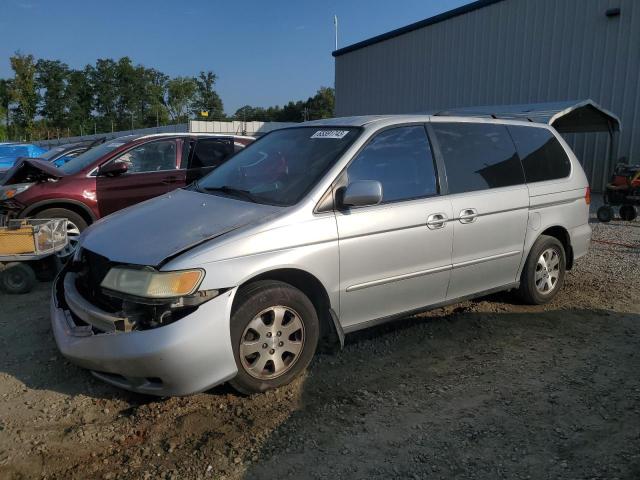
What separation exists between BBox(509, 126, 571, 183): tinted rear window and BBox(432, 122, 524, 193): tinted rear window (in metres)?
0.12

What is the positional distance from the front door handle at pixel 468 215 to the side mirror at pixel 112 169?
479 centimetres

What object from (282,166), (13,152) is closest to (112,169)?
(282,166)

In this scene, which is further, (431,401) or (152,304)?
(431,401)

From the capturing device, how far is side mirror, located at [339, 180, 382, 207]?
353cm

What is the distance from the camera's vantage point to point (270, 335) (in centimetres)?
334

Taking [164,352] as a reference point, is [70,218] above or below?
above

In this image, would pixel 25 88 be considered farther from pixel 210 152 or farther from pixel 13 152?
pixel 210 152

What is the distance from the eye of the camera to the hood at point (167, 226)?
320cm

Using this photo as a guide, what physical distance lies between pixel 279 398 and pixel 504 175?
2764 millimetres

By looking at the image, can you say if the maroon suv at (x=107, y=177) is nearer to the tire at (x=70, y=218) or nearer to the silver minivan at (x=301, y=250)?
the tire at (x=70, y=218)

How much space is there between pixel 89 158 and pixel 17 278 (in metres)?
2.41

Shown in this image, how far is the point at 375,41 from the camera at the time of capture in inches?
950

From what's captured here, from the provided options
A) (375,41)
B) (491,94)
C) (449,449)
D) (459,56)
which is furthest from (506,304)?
(375,41)

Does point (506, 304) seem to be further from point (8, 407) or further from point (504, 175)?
point (8, 407)
